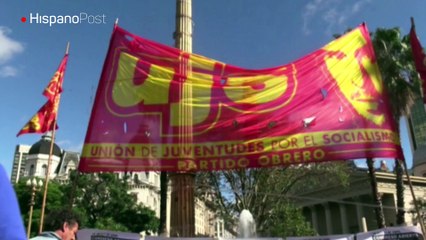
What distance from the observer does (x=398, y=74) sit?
2080 centimetres

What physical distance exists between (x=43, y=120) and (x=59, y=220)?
7484mm

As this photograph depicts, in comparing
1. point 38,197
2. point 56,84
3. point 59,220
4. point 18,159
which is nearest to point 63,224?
point 59,220

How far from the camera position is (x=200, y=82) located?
879 centimetres

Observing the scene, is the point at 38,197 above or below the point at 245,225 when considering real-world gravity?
above

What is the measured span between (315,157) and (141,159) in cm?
308

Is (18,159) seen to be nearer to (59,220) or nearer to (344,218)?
(344,218)

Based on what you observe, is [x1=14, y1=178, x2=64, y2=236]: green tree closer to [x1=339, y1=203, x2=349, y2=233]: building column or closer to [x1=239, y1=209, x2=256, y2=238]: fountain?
[x1=239, y1=209, x2=256, y2=238]: fountain

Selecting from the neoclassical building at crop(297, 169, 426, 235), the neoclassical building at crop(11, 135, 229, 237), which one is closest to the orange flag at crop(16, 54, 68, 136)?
the neoclassical building at crop(297, 169, 426, 235)

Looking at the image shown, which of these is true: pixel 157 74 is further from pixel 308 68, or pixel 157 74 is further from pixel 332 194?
pixel 332 194

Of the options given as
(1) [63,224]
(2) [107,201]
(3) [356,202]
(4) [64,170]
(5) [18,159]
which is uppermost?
(5) [18,159]

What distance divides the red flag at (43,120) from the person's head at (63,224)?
6.89m

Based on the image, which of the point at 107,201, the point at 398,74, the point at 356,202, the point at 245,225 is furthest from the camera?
the point at 107,201

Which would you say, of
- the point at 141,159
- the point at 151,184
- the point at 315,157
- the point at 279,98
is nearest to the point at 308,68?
the point at 279,98

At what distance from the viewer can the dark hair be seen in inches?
140
